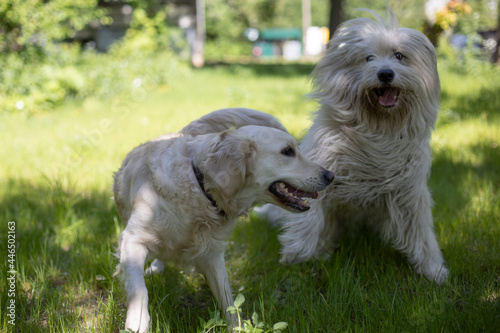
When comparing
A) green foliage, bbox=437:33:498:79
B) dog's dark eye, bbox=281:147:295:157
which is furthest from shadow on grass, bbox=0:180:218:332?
green foliage, bbox=437:33:498:79

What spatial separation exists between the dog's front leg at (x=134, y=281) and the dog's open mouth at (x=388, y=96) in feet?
6.07

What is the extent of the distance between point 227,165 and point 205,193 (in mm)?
219

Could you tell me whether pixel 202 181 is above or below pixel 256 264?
above

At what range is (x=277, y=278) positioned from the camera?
3000 millimetres

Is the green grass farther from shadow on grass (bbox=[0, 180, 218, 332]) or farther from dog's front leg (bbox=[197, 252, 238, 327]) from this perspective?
dog's front leg (bbox=[197, 252, 238, 327])

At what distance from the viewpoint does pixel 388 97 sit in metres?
2.92

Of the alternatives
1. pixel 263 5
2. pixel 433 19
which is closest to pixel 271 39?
pixel 263 5

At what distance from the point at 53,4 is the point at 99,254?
7.45 meters

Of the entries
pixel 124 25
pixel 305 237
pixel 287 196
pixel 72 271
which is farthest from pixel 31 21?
pixel 124 25

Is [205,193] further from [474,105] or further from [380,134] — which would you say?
[474,105]

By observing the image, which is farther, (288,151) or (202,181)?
(288,151)

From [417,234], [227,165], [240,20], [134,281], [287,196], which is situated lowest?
[417,234]

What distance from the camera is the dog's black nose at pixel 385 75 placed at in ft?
9.29

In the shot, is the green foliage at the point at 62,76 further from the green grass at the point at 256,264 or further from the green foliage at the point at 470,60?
the green foliage at the point at 470,60
